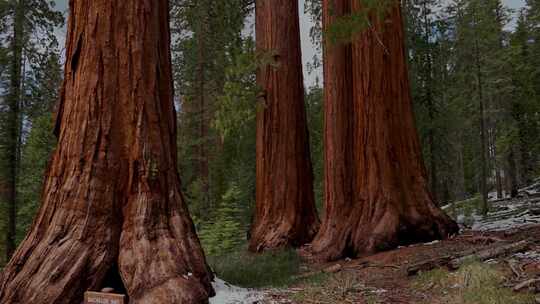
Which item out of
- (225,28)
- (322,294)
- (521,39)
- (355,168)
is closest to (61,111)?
(322,294)

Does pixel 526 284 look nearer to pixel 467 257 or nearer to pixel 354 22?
pixel 467 257

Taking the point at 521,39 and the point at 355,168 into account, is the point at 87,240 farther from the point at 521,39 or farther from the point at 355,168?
the point at 521,39

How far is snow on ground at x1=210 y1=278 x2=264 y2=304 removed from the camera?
14.0ft

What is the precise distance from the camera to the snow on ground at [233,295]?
425 cm

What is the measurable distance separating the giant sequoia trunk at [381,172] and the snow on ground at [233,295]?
135 inches

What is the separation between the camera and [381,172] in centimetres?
796

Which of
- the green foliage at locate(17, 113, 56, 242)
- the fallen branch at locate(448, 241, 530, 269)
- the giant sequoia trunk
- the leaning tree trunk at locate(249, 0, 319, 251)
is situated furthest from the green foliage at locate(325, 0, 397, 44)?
the green foliage at locate(17, 113, 56, 242)

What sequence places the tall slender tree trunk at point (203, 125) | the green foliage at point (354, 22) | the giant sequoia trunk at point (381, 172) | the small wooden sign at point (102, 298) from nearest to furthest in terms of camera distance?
1. the small wooden sign at point (102, 298)
2. the green foliage at point (354, 22)
3. the giant sequoia trunk at point (381, 172)
4. the tall slender tree trunk at point (203, 125)

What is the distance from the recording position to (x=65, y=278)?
411 cm

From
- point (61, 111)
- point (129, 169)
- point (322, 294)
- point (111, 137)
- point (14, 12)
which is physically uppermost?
point (14, 12)

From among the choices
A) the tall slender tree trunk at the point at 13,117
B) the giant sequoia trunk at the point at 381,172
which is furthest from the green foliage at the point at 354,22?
the tall slender tree trunk at the point at 13,117

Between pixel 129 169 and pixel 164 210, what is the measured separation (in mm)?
532

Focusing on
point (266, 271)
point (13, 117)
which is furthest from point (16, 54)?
point (266, 271)

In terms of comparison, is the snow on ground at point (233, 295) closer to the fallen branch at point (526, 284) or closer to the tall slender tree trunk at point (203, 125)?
the fallen branch at point (526, 284)
